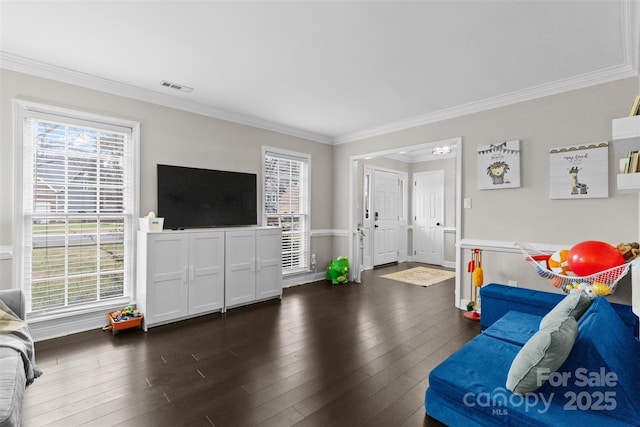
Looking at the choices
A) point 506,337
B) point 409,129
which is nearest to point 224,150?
point 409,129

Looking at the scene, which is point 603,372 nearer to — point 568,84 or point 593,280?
point 593,280

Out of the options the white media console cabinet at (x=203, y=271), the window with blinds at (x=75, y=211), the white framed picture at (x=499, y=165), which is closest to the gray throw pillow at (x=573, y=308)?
the white framed picture at (x=499, y=165)

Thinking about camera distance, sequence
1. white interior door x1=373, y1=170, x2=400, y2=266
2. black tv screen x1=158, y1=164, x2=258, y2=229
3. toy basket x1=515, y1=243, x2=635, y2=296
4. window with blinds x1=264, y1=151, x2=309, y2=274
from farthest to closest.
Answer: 1. white interior door x1=373, y1=170, x2=400, y2=266
2. window with blinds x1=264, y1=151, x2=309, y2=274
3. black tv screen x1=158, y1=164, x2=258, y2=229
4. toy basket x1=515, y1=243, x2=635, y2=296

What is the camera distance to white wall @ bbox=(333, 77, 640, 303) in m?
2.91

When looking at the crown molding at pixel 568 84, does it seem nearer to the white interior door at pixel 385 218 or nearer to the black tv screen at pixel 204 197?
the white interior door at pixel 385 218

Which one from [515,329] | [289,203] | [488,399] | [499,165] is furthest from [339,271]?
[488,399]

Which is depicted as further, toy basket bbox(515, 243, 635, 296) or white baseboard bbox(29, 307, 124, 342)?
white baseboard bbox(29, 307, 124, 342)

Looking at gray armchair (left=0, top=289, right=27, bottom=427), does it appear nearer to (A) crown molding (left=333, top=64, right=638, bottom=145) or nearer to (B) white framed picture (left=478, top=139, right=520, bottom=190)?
(B) white framed picture (left=478, top=139, right=520, bottom=190)

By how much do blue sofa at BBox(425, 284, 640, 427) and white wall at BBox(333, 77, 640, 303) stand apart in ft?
5.45

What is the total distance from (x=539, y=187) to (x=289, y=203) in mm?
3425

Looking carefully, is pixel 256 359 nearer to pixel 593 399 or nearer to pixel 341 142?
pixel 593 399

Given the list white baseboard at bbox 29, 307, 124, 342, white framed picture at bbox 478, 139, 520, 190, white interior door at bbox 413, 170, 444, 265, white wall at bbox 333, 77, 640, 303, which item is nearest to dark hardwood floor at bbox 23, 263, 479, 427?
white baseboard at bbox 29, 307, 124, 342

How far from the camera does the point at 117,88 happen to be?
3326mm

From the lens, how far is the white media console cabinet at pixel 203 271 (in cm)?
330
